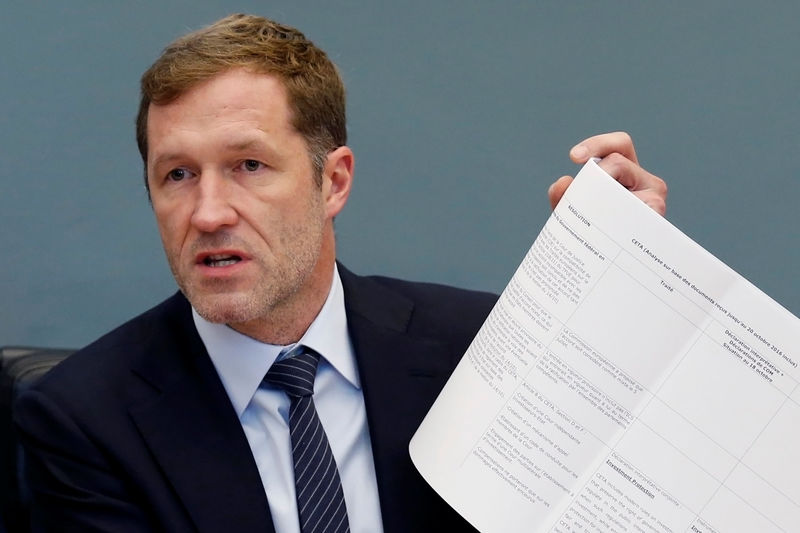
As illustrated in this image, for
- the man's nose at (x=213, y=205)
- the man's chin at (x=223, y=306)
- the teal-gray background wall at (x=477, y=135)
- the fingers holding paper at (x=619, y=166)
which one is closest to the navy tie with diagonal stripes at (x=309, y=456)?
the man's chin at (x=223, y=306)

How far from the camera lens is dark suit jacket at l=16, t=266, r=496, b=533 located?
154cm

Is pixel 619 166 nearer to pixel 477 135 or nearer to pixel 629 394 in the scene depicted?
pixel 629 394

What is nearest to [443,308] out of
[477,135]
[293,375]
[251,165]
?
[293,375]

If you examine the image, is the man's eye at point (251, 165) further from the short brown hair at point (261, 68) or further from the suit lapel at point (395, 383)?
the suit lapel at point (395, 383)

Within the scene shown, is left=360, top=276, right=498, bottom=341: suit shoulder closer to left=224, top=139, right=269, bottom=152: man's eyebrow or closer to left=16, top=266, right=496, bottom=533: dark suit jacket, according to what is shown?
left=16, top=266, right=496, bottom=533: dark suit jacket

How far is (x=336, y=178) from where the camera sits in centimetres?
181

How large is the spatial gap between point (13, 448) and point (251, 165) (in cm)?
66

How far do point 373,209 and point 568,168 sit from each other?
40 centimetres

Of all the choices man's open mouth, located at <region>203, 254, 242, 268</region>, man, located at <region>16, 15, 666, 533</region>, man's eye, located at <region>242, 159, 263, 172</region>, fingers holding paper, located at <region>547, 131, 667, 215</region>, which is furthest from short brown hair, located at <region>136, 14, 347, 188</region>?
fingers holding paper, located at <region>547, 131, 667, 215</region>

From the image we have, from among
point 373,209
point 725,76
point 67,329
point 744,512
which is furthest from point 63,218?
point 744,512

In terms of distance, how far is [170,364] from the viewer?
5.41 ft

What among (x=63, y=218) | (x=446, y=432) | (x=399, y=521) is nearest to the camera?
(x=446, y=432)

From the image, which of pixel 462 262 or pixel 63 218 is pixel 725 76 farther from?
pixel 63 218

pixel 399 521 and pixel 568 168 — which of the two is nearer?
pixel 399 521
